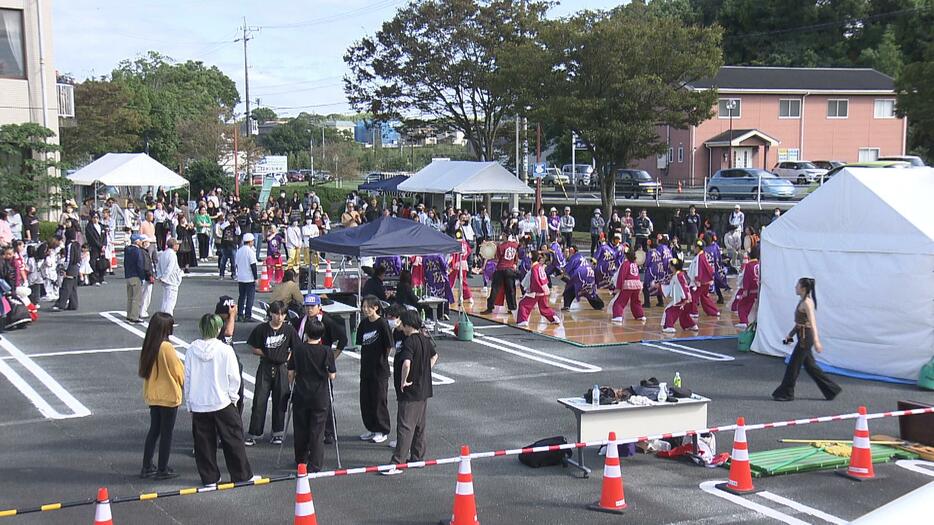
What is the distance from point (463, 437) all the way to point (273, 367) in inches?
86.3

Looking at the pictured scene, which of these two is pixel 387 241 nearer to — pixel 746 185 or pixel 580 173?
pixel 746 185

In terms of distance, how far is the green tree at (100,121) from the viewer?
50156mm

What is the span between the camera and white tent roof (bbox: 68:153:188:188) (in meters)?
30.3

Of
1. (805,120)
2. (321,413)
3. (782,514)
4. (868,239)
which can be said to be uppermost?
(805,120)

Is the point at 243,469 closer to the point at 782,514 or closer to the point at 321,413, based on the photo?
the point at 321,413

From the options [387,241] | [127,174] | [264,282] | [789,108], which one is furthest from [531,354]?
[789,108]

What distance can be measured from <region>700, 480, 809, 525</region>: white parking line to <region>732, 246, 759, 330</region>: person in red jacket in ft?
27.7

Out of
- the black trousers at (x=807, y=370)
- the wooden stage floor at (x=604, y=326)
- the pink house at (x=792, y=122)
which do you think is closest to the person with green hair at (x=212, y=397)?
the black trousers at (x=807, y=370)

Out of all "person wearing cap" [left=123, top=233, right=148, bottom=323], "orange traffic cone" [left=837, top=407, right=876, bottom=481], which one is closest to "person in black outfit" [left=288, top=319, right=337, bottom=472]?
"orange traffic cone" [left=837, top=407, right=876, bottom=481]

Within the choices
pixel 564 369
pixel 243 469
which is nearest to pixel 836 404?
pixel 564 369

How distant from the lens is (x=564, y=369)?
550 inches

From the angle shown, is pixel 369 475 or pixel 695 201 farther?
pixel 695 201

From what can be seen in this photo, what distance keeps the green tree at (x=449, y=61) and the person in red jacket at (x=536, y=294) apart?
860 inches

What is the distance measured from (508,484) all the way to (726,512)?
6.40ft
